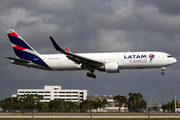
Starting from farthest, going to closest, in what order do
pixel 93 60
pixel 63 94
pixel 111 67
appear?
pixel 63 94 → pixel 111 67 → pixel 93 60

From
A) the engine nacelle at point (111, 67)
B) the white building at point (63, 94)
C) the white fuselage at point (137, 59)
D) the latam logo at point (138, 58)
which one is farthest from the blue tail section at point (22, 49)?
the white building at point (63, 94)

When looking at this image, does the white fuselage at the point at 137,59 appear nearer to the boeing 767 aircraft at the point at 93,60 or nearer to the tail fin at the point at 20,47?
the boeing 767 aircraft at the point at 93,60

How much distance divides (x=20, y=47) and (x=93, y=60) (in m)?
15.7

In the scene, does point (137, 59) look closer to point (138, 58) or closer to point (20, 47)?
point (138, 58)

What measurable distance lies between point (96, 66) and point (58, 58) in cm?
727

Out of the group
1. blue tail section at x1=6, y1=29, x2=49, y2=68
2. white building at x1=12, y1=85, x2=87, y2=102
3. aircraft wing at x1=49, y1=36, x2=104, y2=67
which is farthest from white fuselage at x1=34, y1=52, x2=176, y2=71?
white building at x1=12, y1=85, x2=87, y2=102

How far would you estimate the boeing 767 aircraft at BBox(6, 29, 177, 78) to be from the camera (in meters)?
43.0

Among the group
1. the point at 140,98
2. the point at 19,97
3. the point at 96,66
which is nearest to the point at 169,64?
the point at 96,66

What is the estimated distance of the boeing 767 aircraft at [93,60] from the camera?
43.0 meters

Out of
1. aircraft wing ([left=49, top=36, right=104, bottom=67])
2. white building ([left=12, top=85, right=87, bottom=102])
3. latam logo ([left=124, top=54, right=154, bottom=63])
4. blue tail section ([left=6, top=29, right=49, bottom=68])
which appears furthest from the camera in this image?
white building ([left=12, top=85, right=87, bottom=102])

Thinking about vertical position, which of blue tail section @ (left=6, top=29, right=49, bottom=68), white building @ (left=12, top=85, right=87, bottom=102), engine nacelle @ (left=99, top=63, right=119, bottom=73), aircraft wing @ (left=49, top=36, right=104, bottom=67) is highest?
blue tail section @ (left=6, top=29, right=49, bottom=68)

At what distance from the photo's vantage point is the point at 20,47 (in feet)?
161

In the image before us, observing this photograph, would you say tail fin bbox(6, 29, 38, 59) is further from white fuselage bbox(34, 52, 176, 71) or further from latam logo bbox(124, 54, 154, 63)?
latam logo bbox(124, 54, 154, 63)

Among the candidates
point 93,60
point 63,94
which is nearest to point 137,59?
point 93,60
